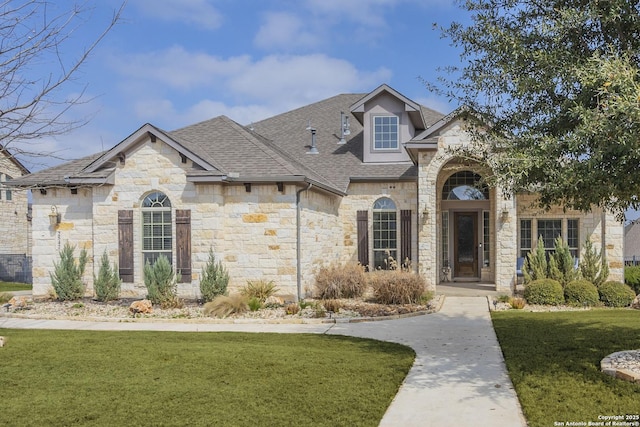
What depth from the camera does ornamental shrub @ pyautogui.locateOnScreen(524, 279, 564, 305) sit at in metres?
15.0

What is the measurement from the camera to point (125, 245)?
15859 millimetres

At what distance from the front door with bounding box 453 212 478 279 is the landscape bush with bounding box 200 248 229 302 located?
9186 mm

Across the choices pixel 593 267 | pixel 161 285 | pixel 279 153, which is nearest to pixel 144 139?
pixel 161 285

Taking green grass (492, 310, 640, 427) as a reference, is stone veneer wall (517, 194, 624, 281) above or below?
above

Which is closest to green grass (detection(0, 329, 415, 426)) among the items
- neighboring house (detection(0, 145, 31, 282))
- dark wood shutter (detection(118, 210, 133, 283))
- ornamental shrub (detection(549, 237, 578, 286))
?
dark wood shutter (detection(118, 210, 133, 283))

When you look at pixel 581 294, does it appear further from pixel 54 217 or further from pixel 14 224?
pixel 14 224

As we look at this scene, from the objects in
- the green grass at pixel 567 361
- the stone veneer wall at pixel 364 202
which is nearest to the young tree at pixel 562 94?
the green grass at pixel 567 361

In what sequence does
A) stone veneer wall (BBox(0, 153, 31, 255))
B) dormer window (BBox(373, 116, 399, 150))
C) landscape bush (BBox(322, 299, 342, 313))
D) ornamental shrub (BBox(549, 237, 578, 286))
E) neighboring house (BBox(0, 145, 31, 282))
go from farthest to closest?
stone veneer wall (BBox(0, 153, 31, 255))
neighboring house (BBox(0, 145, 31, 282))
dormer window (BBox(373, 116, 399, 150))
ornamental shrub (BBox(549, 237, 578, 286))
landscape bush (BBox(322, 299, 342, 313))

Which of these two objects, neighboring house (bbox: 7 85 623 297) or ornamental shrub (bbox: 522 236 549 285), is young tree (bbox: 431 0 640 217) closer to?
neighboring house (bbox: 7 85 623 297)

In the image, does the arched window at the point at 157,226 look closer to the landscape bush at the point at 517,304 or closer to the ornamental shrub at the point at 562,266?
the landscape bush at the point at 517,304

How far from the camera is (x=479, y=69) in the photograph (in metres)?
8.20

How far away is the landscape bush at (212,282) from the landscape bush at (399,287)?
3.98 m

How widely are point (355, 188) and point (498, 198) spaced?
17.3ft

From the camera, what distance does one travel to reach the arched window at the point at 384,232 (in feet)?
65.5
